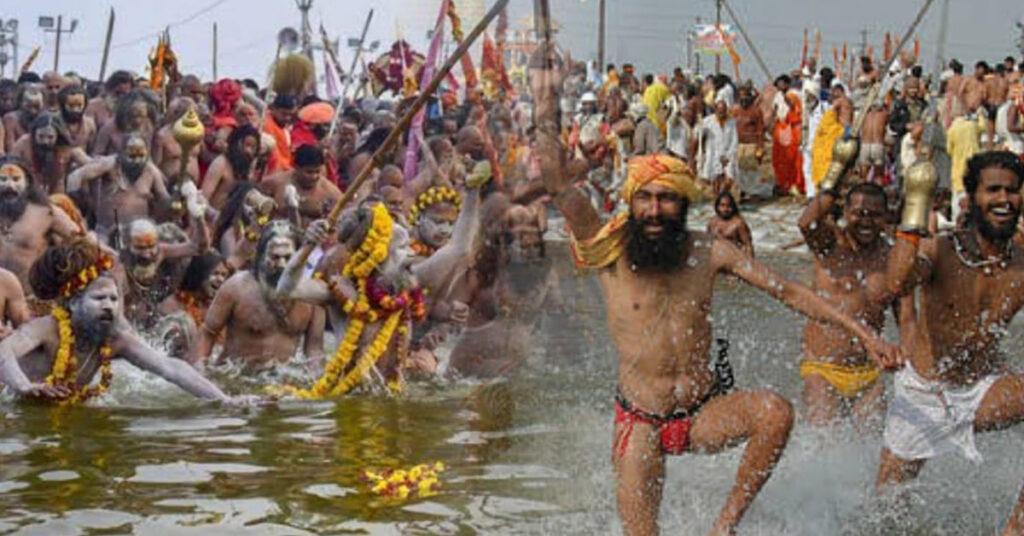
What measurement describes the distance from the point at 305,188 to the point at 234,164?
3.76 ft

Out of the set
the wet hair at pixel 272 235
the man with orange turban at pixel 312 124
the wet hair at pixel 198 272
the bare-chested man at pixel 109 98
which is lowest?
the wet hair at pixel 198 272

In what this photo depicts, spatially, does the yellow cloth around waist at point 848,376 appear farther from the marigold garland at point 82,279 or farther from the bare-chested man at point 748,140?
the bare-chested man at point 748,140

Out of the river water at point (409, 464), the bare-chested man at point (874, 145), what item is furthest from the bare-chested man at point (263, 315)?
the bare-chested man at point (874, 145)

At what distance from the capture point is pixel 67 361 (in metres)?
8.68

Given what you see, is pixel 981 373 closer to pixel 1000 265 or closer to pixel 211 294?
pixel 1000 265

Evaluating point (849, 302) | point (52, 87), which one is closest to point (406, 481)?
point (849, 302)

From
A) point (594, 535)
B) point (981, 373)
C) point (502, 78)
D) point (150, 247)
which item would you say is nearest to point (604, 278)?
point (594, 535)

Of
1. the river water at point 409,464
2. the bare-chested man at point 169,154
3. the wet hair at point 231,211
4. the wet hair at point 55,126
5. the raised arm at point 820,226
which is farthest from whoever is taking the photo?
the bare-chested man at point 169,154

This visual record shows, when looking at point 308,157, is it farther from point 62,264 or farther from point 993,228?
point 993,228

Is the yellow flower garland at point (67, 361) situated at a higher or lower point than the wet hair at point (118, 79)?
lower

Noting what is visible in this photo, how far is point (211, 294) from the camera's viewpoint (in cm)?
1123

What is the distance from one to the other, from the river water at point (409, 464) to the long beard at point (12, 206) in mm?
1371

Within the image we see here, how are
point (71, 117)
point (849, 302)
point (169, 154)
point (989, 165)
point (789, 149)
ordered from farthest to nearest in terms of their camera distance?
1. point (789, 149)
2. point (71, 117)
3. point (169, 154)
4. point (849, 302)
5. point (989, 165)

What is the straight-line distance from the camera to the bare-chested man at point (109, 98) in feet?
50.1
